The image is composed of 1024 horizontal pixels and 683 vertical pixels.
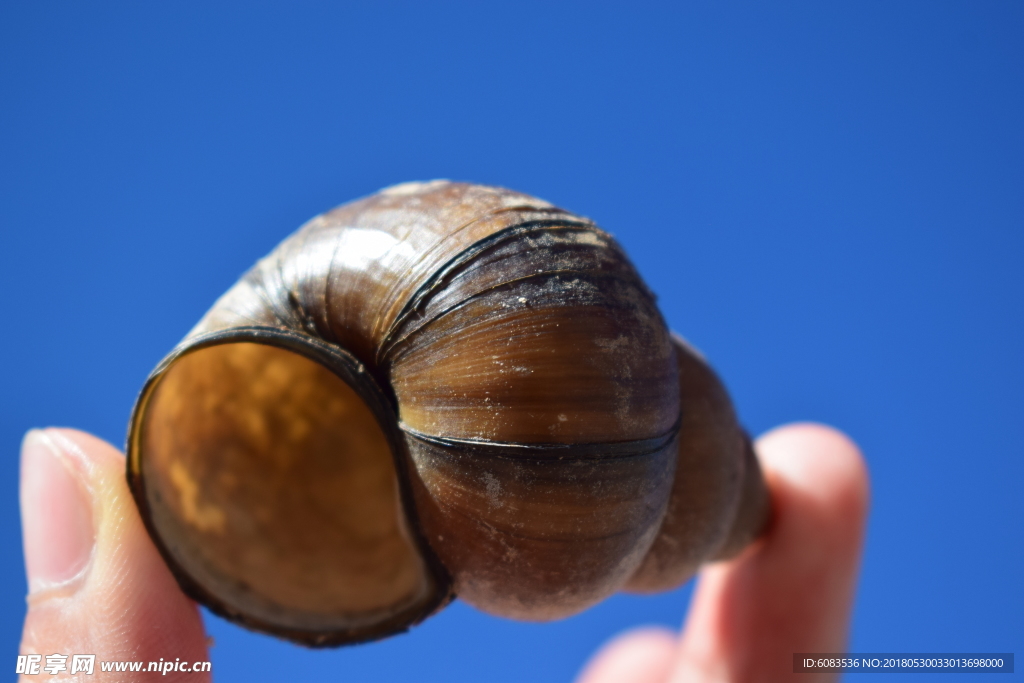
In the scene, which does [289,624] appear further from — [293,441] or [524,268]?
[524,268]

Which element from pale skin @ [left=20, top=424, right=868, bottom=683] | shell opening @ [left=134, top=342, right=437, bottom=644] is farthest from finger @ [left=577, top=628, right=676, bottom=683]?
shell opening @ [left=134, top=342, right=437, bottom=644]

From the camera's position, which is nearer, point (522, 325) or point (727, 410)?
point (522, 325)

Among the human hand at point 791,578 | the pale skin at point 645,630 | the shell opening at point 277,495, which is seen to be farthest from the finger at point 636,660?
the shell opening at point 277,495

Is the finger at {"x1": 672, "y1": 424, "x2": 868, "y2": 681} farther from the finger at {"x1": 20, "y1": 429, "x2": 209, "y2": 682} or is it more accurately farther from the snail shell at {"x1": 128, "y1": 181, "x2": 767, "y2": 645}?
the finger at {"x1": 20, "y1": 429, "x2": 209, "y2": 682}

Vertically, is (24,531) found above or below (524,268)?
below

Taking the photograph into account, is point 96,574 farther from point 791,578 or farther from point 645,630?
point 645,630

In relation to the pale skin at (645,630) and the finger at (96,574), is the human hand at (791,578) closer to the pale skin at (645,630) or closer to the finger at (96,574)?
the pale skin at (645,630)

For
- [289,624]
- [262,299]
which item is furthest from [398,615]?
[262,299]

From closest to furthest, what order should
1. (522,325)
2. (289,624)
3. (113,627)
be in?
1. (522,325)
2. (113,627)
3. (289,624)
